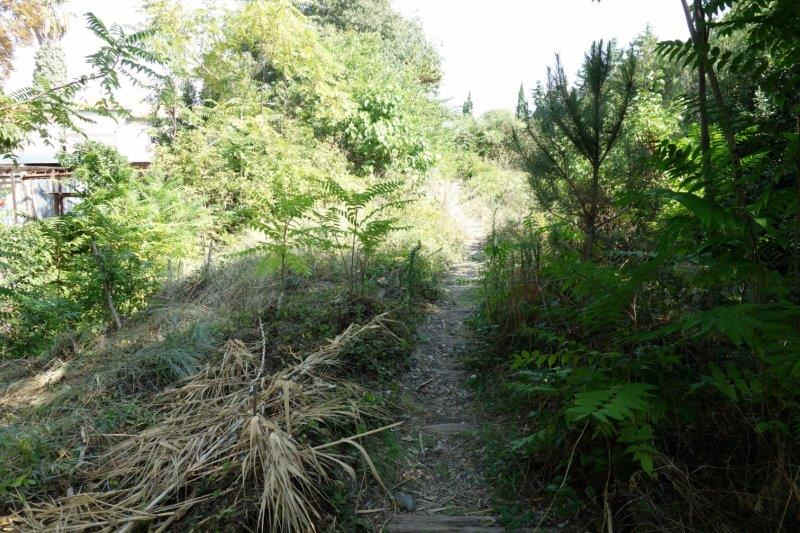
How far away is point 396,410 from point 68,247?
7170 millimetres

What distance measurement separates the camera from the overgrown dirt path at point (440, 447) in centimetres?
261

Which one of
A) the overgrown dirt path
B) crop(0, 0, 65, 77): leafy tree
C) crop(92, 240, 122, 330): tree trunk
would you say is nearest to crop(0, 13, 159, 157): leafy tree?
crop(92, 240, 122, 330): tree trunk

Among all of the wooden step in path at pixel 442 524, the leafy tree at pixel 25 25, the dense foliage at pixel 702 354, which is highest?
the leafy tree at pixel 25 25

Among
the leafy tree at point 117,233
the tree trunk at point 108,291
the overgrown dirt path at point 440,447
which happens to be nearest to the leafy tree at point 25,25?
the leafy tree at point 117,233

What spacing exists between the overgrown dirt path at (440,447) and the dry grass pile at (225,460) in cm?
39

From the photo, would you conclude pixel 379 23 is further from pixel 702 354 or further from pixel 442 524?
pixel 442 524

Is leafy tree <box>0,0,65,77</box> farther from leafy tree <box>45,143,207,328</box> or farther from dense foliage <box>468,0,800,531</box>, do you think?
dense foliage <box>468,0,800,531</box>

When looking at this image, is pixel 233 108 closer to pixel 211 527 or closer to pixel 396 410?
pixel 396 410

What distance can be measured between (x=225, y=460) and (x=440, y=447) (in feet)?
4.45

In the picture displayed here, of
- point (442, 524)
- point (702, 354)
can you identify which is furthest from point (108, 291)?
point (702, 354)

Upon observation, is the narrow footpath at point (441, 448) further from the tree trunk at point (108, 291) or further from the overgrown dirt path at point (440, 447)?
the tree trunk at point (108, 291)

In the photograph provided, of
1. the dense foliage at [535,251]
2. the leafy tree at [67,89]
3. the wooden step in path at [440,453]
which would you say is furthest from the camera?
the leafy tree at [67,89]

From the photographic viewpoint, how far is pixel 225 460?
8.93 feet

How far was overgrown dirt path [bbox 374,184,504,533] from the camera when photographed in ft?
8.57
